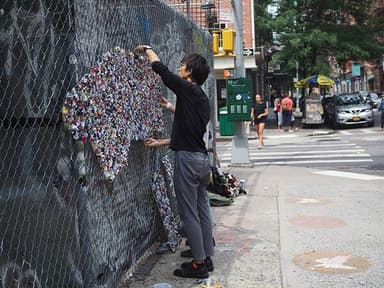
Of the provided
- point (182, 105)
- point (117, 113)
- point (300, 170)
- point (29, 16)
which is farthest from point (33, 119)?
point (300, 170)

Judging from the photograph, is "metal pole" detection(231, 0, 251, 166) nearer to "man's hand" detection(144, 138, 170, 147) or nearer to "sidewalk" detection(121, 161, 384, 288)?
"sidewalk" detection(121, 161, 384, 288)

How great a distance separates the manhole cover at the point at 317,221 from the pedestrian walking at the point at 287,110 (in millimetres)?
17765

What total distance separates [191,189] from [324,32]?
24359 mm

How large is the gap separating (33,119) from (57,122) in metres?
0.19

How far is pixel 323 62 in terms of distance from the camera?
96.6ft

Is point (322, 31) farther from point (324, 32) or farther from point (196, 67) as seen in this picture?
point (196, 67)

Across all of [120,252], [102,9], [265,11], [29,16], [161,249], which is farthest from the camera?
[265,11]

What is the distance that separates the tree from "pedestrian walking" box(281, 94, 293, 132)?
11.6ft

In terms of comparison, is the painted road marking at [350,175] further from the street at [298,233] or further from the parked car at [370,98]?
the parked car at [370,98]

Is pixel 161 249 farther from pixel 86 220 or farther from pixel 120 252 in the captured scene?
pixel 86 220

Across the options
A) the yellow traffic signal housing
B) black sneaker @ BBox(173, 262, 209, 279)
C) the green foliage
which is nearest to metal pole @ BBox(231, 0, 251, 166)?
the yellow traffic signal housing

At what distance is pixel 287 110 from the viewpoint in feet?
83.4

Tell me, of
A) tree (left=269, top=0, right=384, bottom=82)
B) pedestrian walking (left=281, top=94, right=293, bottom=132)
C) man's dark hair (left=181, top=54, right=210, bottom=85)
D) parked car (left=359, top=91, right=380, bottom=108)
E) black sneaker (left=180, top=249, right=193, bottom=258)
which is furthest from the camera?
parked car (left=359, top=91, right=380, bottom=108)

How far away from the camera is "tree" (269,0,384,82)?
27.5m
